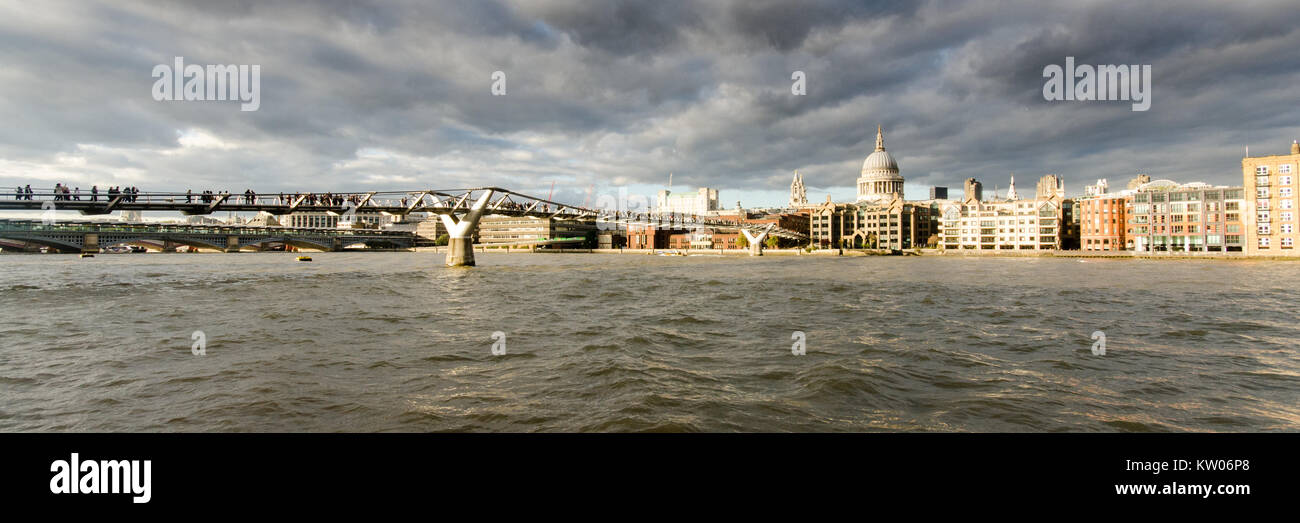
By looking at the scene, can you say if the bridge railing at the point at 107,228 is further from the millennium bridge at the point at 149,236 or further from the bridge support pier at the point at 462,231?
the bridge support pier at the point at 462,231

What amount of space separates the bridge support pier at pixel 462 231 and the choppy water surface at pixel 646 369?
36405mm

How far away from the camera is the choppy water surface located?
25.1 feet

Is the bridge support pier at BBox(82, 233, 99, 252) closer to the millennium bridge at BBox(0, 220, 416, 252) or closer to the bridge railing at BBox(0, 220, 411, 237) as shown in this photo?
the millennium bridge at BBox(0, 220, 416, 252)

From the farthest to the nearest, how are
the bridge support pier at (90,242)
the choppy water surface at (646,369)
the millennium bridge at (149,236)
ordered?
the bridge support pier at (90,242)
the millennium bridge at (149,236)
the choppy water surface at (646,369)

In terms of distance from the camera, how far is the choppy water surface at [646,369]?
7.66 metres

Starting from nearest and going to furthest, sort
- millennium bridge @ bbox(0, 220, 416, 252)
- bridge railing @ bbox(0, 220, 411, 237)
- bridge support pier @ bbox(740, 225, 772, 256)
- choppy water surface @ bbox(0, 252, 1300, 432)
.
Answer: choppy water surface @ bbox(0, 252, 1300, 432) → millennium bridge @ bbox(0, 220, 416, 252) → bridge railing @ bbox(0, 220, 411, 237) → bridge support pier @ bbox(740, 225, 772, 256)

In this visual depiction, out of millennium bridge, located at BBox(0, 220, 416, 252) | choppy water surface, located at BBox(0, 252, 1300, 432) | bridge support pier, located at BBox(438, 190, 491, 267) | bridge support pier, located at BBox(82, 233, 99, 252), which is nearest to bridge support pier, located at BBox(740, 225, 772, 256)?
bridge support pier, located at BBox(438, 190, 491, 267)

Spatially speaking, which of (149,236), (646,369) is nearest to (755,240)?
(646,369)

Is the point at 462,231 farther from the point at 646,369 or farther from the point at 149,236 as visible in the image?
the point at 149,236

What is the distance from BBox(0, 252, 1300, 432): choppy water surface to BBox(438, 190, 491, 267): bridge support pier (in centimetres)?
3641

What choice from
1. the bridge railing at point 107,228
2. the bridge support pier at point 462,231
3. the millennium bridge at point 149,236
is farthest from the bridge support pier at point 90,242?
the bridge support pier at point 462,231
